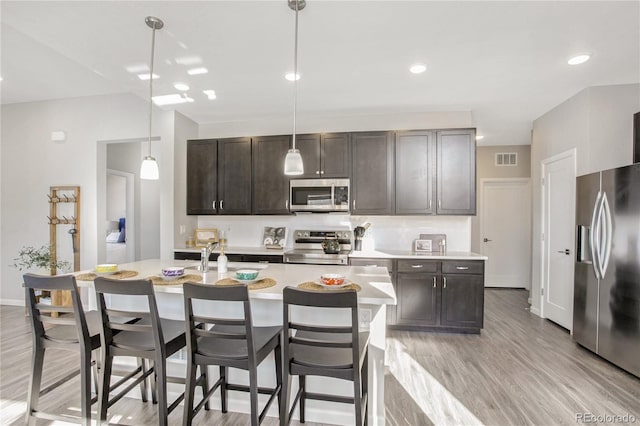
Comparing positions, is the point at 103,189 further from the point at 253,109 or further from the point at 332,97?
the point at 332,97

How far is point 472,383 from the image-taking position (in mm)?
2473

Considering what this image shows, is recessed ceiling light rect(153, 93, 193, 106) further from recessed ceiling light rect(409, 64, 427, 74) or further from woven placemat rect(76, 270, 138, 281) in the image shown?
recessed ceiling light rect(409, 64, 427, 74)

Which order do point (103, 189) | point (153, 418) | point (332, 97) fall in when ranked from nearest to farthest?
point (153, 418) → point (332, 97) → point (103, 189)

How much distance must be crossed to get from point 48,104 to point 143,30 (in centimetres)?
345

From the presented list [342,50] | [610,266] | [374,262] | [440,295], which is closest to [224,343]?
[374,262]

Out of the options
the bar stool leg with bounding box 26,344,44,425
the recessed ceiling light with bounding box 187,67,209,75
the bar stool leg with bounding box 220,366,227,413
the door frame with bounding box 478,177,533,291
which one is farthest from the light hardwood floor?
the recessed ceiling light with bounding box 187,67,209,75

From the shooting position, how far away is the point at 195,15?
84.7 inches

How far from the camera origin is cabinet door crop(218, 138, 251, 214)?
13.9 ft

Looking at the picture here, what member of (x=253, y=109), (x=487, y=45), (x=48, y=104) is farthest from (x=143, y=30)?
(x=48, y=104)

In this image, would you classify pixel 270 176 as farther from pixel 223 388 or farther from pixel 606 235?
pixel 606 235

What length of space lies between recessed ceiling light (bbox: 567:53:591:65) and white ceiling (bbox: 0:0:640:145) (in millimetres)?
66

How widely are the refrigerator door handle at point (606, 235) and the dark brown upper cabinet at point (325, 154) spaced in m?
2.63

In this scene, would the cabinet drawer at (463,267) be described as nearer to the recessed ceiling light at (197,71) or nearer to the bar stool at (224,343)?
the bar stool at (224,343)

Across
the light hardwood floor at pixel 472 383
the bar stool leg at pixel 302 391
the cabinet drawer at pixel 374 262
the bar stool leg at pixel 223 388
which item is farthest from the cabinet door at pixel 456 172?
the bar stool leg at pixel 223 388
